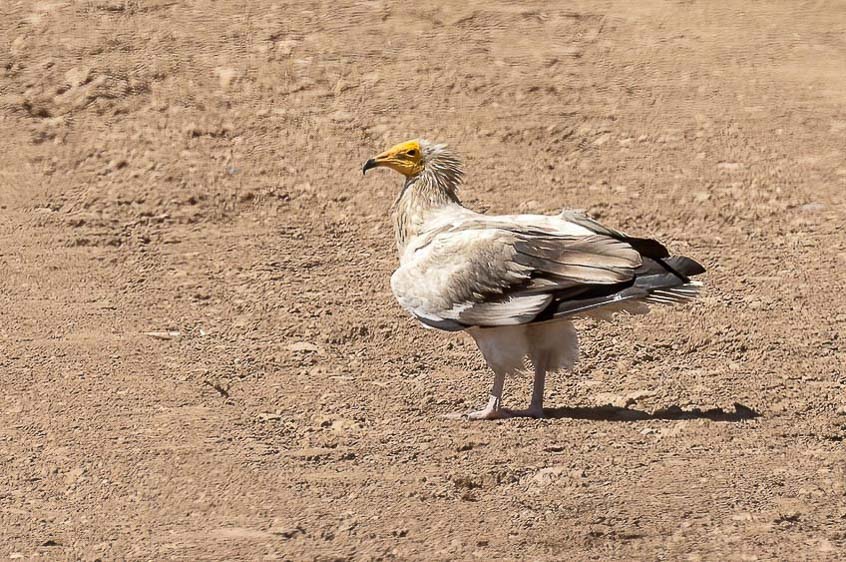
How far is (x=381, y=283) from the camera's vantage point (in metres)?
10.2

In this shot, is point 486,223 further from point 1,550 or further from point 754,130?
point 754,130

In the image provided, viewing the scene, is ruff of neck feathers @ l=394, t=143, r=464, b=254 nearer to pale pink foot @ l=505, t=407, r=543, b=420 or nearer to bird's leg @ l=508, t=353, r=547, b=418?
bird's leg @ l=508, t=353, r=547, b=418

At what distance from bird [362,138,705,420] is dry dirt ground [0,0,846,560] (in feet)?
1.26

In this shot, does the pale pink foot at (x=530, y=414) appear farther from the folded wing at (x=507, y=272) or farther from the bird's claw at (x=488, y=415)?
the folded wing at (x=507, y=272)

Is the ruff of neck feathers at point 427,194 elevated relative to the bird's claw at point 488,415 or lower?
elevated

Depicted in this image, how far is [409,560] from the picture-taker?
641cm

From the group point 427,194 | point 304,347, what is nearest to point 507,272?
point 427,194

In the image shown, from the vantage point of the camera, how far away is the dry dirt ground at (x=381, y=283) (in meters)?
6.93

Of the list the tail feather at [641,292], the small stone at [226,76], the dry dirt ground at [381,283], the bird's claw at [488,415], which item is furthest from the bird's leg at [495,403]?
the small stone at [226,76]

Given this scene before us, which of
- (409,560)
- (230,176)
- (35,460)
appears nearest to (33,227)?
(230,176)

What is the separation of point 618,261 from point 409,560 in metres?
2.08

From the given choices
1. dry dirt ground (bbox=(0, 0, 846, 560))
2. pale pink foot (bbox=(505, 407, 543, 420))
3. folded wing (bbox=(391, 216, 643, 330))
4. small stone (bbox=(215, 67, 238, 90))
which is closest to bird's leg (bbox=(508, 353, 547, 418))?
pale pink foot (bbox=(505, 407, 543, 420))

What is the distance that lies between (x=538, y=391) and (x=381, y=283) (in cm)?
245

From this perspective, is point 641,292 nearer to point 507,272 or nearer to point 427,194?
point 507,272
